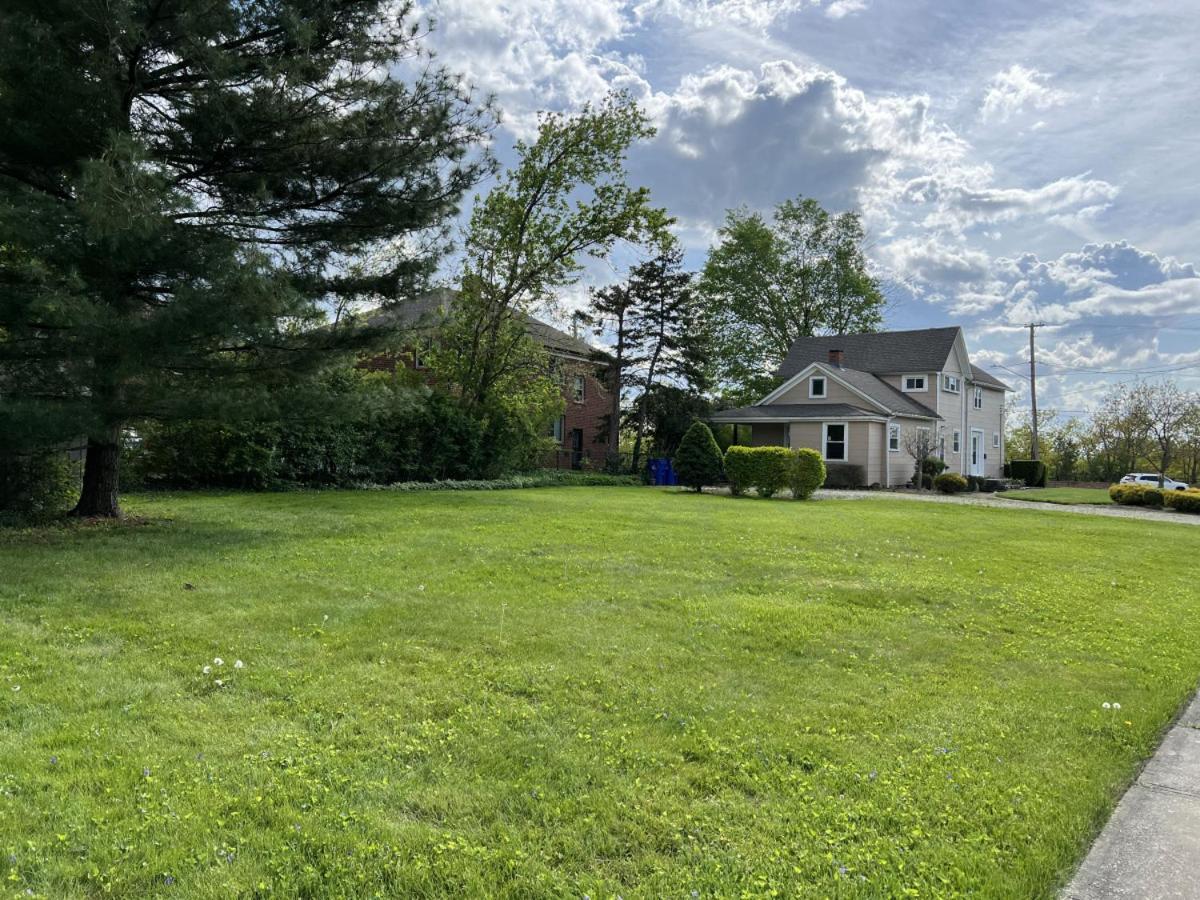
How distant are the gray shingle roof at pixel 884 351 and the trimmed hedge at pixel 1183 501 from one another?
38.1 feet

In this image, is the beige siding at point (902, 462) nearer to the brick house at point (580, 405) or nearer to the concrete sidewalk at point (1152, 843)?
the brick house at point (580, 405)

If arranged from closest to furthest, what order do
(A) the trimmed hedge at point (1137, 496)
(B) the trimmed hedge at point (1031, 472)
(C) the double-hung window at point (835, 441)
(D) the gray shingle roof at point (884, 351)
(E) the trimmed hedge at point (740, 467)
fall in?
1. (E) the trimmed hedge at point (740, 467)
2. (A) the trimmed hedge at point (1137, 496)
3. (C) the double-hung window at point (835, 441)
4. (D) the gray shingle roof at point (884, 351)
5. (B) the trimmed hedge at point (1031, 472)

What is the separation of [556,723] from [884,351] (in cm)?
3445

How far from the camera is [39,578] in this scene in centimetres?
625

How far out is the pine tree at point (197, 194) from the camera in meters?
7.79

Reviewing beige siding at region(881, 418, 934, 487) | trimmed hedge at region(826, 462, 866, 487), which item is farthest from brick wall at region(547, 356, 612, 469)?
beige siding at region(881, 418, 934, 487)

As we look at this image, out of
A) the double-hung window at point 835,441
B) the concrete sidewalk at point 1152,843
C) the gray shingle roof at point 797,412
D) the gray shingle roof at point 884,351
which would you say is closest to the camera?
the concrete sidewalk at point 1152,843

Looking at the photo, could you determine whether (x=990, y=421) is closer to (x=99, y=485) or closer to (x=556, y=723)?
(x=99, y=485)

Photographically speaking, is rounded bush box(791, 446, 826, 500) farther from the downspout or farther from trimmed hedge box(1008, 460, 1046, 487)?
trimmed hedge box(1008, 460, 1046, 487)

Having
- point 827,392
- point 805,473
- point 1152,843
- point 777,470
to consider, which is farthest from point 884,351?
point 1152,843

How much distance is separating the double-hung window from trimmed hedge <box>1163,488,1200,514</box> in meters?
10.1

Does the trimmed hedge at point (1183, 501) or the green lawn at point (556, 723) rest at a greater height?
the trimmed hedge at point (1183, 501)

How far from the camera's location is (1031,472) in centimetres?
3541

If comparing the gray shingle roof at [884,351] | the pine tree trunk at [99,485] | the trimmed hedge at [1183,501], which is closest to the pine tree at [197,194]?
the pine tree trunk at [99,485]
